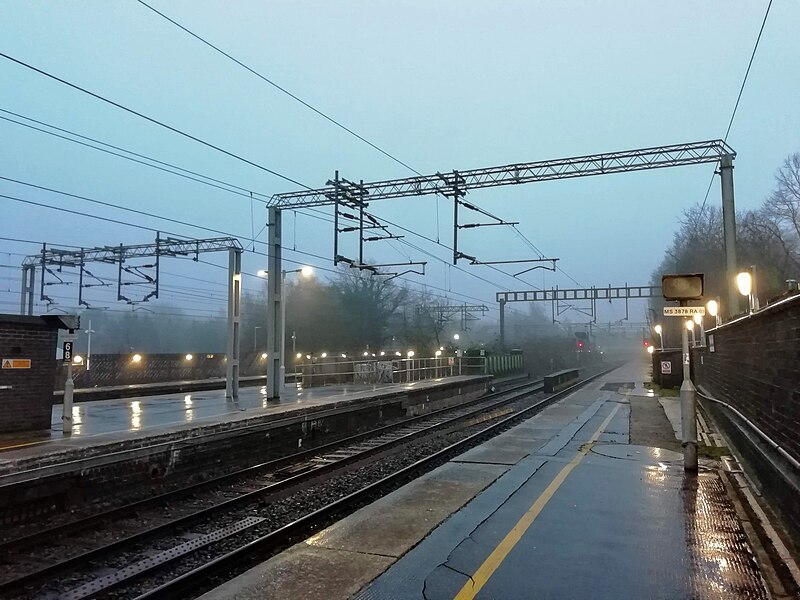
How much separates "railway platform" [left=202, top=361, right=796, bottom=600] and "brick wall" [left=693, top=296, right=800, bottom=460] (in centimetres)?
110

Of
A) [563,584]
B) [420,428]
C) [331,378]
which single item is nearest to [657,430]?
[420,428]

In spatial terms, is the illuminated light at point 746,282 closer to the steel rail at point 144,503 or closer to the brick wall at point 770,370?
the brick wall at point 770,370

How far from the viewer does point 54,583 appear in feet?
20.3

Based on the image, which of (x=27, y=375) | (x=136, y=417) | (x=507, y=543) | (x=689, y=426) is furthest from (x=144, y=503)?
(x=689, y=426)

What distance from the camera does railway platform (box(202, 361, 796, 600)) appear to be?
183 inches

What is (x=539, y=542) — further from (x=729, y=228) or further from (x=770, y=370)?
(x=729, y=228)

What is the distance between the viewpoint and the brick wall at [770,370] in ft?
19.0

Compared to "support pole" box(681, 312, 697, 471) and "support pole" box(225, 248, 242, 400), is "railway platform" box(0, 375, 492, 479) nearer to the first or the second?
"support pole" box(225, 248, 242, 400)

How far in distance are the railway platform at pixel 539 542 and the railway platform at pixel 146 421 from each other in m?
5.21

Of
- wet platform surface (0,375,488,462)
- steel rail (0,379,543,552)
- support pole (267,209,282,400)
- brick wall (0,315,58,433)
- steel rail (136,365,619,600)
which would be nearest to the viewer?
steel rail (136,365,619,600)

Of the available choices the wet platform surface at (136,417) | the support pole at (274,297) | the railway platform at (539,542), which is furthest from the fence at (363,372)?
the railway platform at (539,542)

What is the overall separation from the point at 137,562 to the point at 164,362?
3184cm

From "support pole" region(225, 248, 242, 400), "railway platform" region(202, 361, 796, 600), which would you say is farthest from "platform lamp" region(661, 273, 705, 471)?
"support pole" region(225, 248, 242, 400)

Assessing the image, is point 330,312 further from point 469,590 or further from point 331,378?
point 469,590
